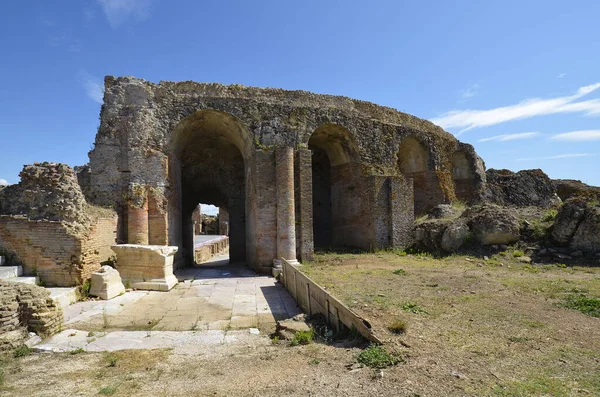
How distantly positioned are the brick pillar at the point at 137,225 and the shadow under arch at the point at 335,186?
6924 millimetres

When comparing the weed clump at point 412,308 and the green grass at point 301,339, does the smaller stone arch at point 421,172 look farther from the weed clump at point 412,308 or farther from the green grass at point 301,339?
the green grass at point 301,339

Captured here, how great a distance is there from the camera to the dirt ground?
10.5 ft

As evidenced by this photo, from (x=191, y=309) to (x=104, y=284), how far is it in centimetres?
222

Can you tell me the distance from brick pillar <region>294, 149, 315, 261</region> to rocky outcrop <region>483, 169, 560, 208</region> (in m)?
11.3

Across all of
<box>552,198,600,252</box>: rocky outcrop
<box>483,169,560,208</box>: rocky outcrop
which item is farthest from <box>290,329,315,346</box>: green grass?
<box>483,169,560,208</box>: rocky outcrop

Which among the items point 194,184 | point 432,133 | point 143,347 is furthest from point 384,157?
point 143,347

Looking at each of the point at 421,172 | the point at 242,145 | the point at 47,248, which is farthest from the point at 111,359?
the point at 421,172

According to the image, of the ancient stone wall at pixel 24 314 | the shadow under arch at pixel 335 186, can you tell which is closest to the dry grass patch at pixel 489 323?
the ancient stone wall at pixel 24 314

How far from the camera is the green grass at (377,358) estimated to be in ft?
12.1

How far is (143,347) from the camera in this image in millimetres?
4824

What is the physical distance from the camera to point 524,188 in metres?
19.3

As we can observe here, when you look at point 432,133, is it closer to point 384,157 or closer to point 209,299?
point 384,157

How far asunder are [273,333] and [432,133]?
44.8 ft

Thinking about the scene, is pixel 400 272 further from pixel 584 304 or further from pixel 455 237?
pixel 455 237
